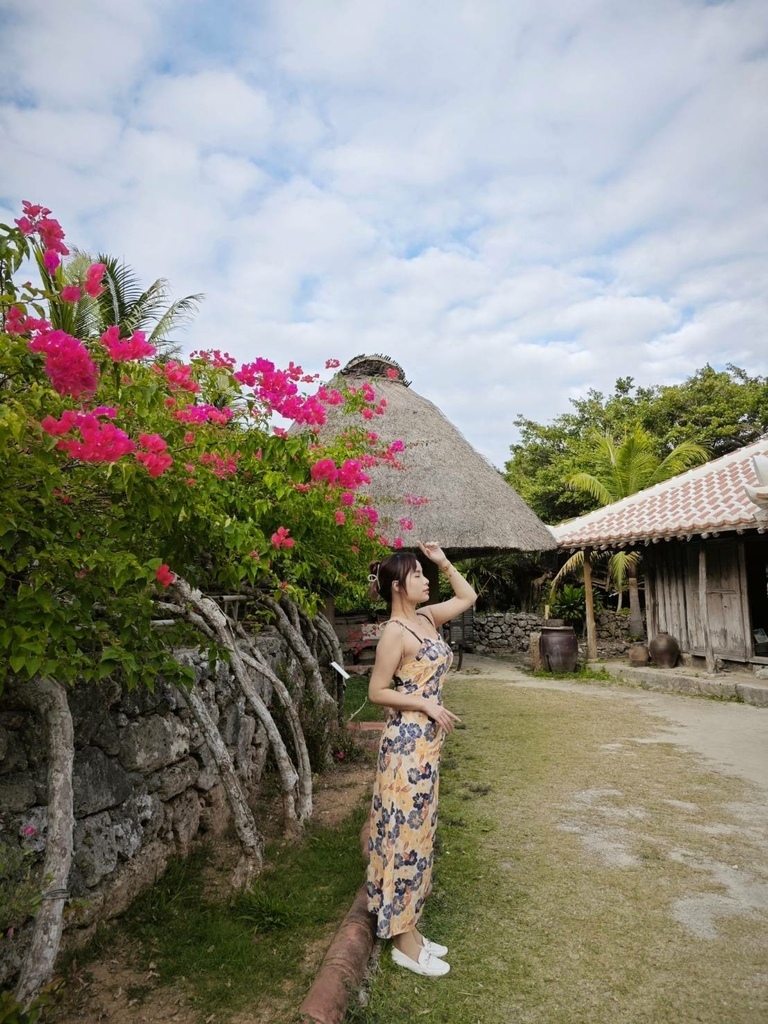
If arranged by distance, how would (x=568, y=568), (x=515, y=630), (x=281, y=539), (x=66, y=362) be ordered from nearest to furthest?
(x=66, y=362), (x=281, y=539), (x=515, y=630), (x=568, y=568)

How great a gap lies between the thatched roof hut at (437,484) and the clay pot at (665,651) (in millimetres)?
2405

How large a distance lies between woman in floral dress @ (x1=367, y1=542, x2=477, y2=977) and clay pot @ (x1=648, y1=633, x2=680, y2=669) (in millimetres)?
9424

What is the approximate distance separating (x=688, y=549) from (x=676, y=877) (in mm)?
8895

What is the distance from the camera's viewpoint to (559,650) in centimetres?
1153

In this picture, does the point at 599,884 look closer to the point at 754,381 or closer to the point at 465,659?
the point at 465,659

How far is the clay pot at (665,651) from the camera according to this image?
11086 mm

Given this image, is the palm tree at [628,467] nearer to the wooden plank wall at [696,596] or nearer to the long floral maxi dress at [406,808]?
the wooden plank wall at [696,596]

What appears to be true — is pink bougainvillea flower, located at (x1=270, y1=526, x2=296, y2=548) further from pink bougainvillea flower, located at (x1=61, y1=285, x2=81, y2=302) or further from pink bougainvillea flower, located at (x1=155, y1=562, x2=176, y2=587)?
pink bougainvillea flower, located at (x1=61, y1=285, x2=81, y2=302)

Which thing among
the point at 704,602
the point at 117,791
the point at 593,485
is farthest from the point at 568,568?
the point at 117,791

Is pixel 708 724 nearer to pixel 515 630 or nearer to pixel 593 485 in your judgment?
pixel 515 630

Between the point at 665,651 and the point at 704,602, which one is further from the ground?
the point at 704,602

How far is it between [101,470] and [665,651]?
36.0 feet

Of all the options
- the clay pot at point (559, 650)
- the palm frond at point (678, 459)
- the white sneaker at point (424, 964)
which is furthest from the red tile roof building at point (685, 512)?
the white sneaker at point (424, 964)

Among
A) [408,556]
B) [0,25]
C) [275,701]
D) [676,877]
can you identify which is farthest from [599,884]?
[0,25]
